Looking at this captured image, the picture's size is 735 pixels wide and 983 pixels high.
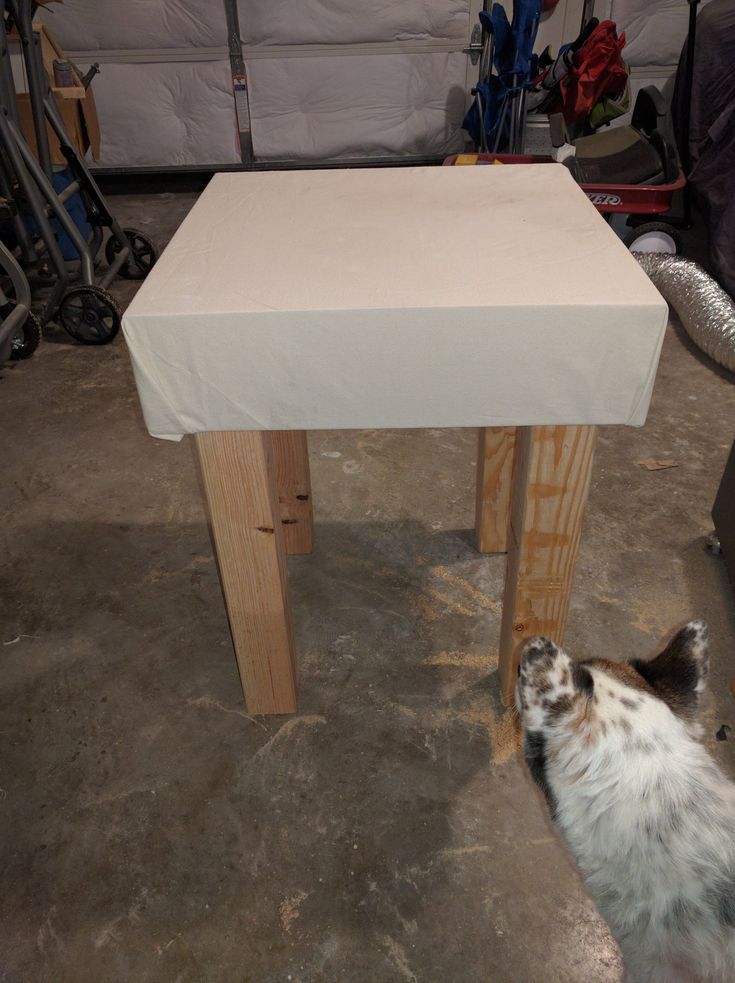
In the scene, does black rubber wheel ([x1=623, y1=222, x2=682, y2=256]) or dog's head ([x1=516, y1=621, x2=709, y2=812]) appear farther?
black rubber wheel ([x1=623, y1=222, x2=682, y2=256])

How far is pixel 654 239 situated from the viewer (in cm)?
341

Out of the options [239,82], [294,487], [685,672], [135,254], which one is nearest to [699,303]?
[294,487]

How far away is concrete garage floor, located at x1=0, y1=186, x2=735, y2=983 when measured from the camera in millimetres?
1248

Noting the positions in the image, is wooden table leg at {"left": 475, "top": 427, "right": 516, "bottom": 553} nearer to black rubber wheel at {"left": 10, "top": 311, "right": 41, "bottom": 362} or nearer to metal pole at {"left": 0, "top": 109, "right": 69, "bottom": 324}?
black rubber wheel at {"left": 10, "top": 311, "right": 41, "bottom": 362}

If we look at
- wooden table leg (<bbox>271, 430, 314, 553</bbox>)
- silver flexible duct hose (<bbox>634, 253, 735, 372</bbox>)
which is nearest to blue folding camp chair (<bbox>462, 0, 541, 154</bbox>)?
silver flexible duct hose (<bbox>634, 253, 735, 372</bbox>)

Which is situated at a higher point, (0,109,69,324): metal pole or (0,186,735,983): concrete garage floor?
(0,109,69,324): metal pole

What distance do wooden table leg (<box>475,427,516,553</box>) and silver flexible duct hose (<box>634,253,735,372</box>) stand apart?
4.53 ft

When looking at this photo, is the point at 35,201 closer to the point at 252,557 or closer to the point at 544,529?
the point at 252,557

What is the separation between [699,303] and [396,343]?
230 centimetres

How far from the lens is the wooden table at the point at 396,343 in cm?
105

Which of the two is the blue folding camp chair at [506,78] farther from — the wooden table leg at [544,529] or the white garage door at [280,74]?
the wooden table leg at [544,529]

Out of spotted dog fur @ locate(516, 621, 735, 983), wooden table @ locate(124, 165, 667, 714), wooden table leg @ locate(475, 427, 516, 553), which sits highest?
wooden table @ locate(124, 165, 667, 714)

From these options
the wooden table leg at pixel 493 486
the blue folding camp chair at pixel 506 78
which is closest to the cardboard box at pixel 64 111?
the blue folding camp chair at pixel 506 78

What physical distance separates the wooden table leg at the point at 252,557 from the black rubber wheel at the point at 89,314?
2.03 m
